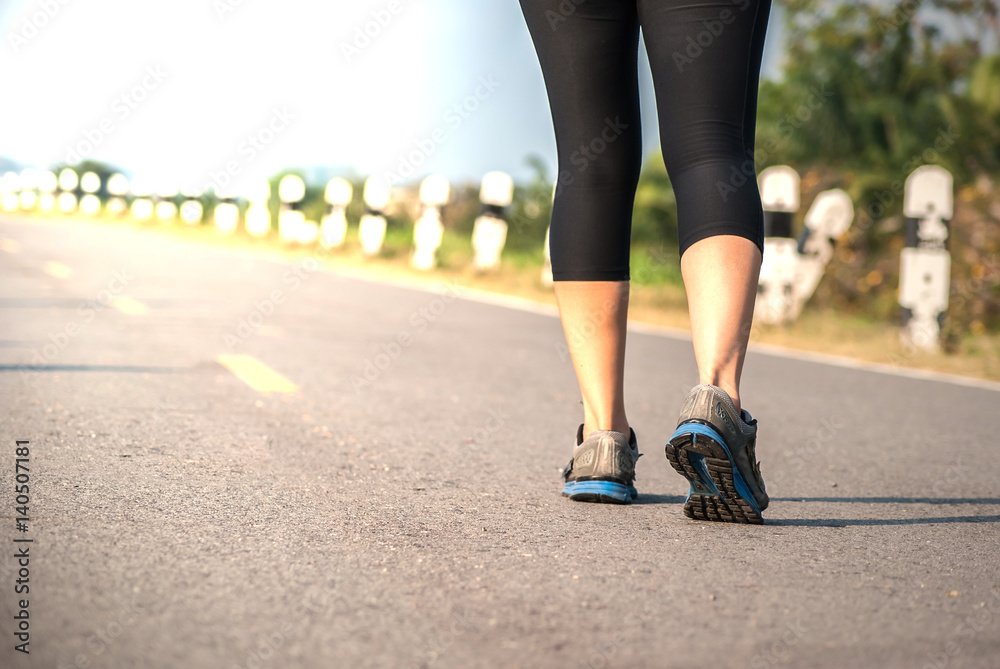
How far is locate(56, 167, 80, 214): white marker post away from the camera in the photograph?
32.4m

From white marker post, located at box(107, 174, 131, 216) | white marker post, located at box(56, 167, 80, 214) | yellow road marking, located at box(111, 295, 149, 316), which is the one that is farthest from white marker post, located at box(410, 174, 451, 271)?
white marker post, located at box(56, 167, 80, 214)

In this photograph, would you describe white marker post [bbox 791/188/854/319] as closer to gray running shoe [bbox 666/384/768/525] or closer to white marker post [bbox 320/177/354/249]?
gray running shoe [bbox 666/384/768/525]

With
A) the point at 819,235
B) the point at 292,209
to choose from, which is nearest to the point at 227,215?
the point at 292,209

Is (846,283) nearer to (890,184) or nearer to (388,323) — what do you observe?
(890,184)

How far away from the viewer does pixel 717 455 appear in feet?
6.86

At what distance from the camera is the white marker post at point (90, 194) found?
1254 inches

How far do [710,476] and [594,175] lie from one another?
802 mm

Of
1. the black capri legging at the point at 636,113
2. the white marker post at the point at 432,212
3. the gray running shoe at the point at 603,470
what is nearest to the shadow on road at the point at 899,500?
the gray running shoe at the point at 603,470

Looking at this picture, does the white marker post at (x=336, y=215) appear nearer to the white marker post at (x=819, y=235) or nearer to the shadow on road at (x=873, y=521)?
the white marker post at (x=819, y=235)

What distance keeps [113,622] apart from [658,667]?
75 centimetres

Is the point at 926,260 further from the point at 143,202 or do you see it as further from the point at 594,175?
the point at 143,202

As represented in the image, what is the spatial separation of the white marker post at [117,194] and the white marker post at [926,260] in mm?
25894

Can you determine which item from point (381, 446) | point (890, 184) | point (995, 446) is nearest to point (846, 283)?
point (890, 184)

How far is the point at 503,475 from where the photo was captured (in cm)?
280
